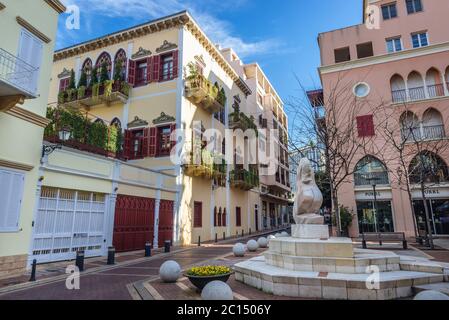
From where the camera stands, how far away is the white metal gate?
11.0 metres

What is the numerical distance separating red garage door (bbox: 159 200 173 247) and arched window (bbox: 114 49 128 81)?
10036 millimetres

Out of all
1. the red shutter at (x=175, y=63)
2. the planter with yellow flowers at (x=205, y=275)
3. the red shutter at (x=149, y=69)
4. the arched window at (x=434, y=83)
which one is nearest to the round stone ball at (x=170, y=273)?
the planter with yellow flowers at (x=205, y=275)

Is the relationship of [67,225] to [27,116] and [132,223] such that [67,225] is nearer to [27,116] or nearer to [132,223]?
[132,223]

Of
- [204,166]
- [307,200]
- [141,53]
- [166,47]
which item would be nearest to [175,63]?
[166,47]

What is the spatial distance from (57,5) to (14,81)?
415 cm

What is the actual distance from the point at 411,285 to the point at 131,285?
6760 millimetres

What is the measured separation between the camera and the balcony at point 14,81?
27.9ft

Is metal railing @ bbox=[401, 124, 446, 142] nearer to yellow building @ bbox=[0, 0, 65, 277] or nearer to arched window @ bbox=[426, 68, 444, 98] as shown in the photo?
arched window @ bbox=[426, 68, 444, 98]

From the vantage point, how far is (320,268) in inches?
277

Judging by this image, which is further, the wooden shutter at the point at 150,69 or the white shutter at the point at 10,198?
the wooden shutter at the point at 150,69

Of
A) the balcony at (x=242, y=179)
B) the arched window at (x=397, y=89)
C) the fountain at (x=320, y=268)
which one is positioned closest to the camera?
the fountain at (x=320, y=268)

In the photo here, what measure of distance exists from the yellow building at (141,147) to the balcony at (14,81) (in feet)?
7.87

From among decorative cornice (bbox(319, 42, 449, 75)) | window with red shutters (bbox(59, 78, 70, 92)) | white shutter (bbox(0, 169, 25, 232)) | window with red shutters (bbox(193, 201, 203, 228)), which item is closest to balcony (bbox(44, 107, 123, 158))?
white shutter (bbox(0, 169, 25, 232))

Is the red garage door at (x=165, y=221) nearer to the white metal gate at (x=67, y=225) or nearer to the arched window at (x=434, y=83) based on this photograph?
the white metal gate at (x=67, y=225)
